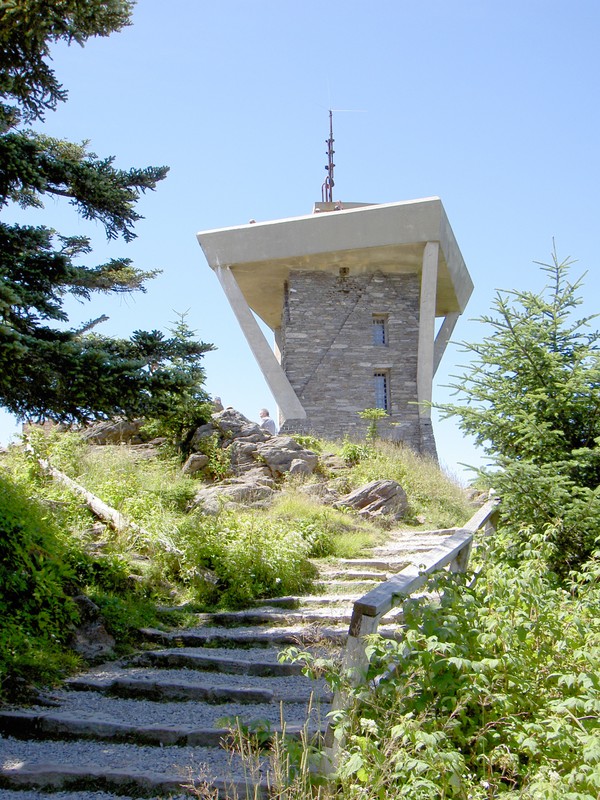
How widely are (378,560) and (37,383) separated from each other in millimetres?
4448

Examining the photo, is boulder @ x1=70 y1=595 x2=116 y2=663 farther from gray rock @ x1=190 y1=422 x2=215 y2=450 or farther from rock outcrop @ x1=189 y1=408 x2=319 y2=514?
gray rock @ x1=190 y1=422 x2=215 y2=450

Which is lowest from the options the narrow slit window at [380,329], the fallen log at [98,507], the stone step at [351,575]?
the stone step at [351,575]

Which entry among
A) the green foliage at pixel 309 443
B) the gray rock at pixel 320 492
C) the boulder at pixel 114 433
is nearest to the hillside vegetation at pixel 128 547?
the gray rock at pixel 320 492

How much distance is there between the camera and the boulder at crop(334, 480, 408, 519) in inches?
436

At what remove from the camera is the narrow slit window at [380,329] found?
17.7 m

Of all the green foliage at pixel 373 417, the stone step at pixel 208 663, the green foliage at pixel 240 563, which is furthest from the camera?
the green foliage at pixel 373 417

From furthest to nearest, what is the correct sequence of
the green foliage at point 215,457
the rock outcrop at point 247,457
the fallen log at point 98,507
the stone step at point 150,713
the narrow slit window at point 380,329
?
the narrow slit window at point 380,329
the green foliage at point 215,457
the rock outcrop at point 247,457
the fallen log at point 98,507
the stone step at point 150,713

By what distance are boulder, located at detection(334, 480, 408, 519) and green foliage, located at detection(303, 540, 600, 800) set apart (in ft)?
22.6

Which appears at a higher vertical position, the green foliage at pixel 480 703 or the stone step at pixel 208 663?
the green foliage at pixel 480 703

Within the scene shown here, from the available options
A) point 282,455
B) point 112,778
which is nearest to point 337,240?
point 282,455

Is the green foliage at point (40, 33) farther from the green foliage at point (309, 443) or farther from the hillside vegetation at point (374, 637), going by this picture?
the green foliage at point (309, 443)

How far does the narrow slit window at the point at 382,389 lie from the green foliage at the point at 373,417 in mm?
910

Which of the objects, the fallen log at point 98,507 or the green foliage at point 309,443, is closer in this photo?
the fallen log at point 98,507

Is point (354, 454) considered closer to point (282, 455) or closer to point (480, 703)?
point (282, 455)
